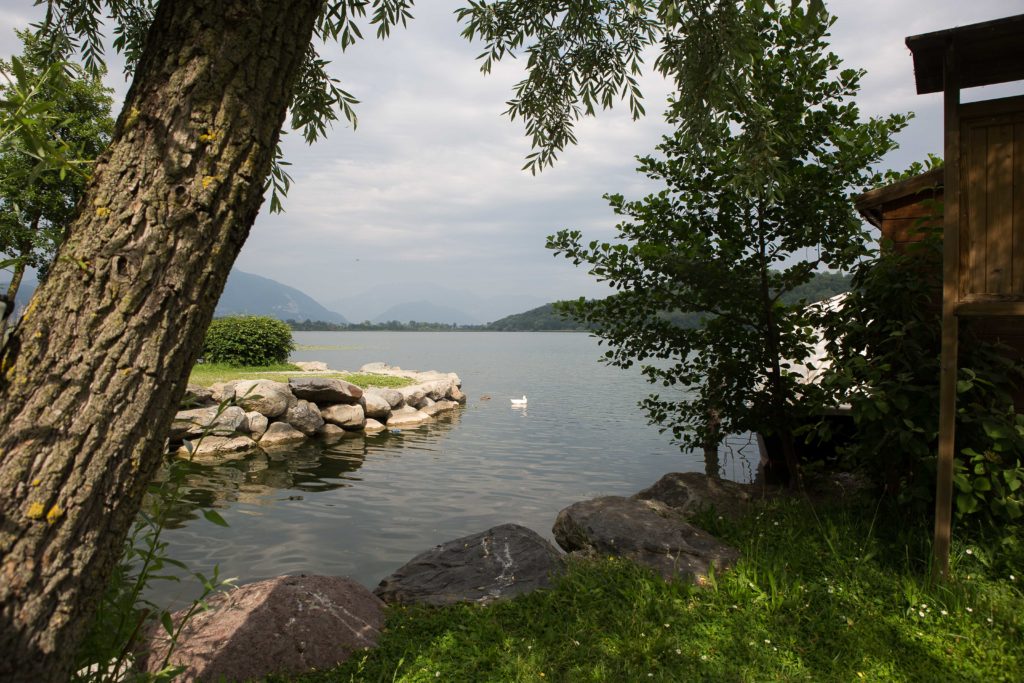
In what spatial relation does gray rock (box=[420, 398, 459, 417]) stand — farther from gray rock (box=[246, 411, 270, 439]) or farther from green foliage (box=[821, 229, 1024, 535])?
green foliage (box=[821, 229, 1024, 535])

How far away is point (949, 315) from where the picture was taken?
4988mm

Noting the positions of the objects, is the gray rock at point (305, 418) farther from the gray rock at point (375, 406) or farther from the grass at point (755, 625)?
the grass at point (755, 625)

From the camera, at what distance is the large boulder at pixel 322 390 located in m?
15.7

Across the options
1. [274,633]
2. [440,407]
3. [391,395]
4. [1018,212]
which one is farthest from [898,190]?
[440,407]

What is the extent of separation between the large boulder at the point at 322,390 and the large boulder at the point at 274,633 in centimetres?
1101

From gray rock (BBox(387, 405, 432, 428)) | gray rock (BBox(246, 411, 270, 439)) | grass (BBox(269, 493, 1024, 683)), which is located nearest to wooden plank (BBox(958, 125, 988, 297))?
grass (BBox(269, 493, 1024, 683))

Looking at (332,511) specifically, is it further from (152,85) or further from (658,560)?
(152,85)

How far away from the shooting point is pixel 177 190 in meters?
2.26

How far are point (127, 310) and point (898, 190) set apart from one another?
6.80 metres

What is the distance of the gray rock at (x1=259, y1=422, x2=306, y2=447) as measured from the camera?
14055 mm

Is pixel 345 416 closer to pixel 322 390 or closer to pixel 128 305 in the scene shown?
pixel 322 390

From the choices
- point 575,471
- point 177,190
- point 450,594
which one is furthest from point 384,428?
point 177,190

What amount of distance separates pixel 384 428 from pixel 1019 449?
46.4 feet

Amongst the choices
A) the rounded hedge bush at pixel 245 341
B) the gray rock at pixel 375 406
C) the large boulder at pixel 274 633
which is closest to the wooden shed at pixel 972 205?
the large boulder at pixel 274 633
